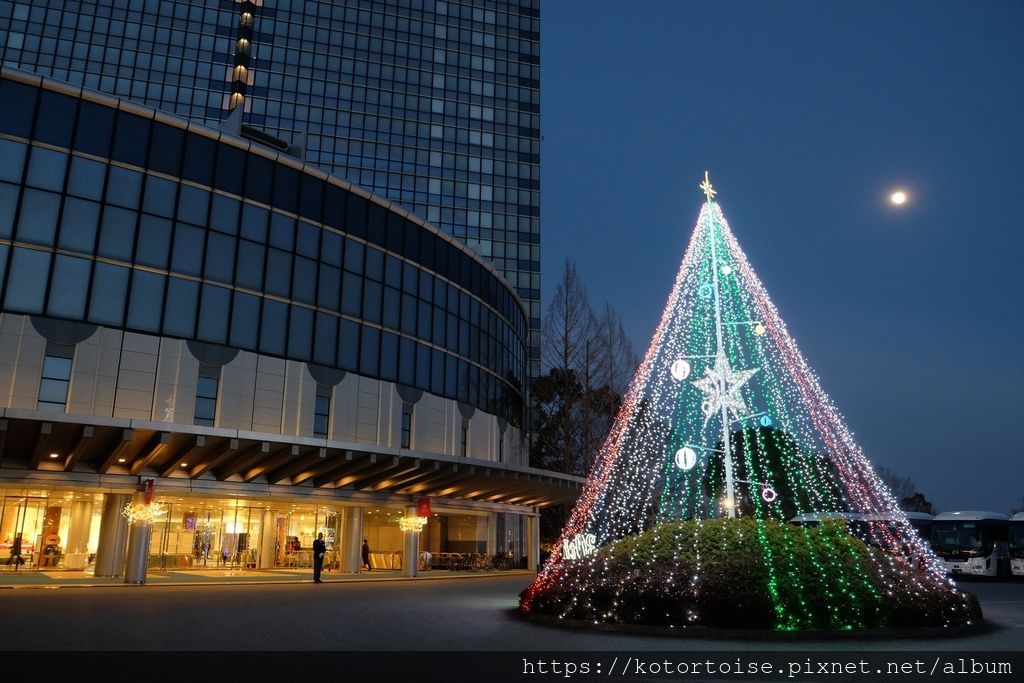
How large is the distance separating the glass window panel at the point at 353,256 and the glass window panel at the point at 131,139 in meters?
8.41

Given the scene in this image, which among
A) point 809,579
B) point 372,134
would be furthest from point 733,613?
point 372,134

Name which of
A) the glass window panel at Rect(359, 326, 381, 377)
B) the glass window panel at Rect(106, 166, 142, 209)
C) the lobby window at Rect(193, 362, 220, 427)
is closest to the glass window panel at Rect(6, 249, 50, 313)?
the glass window panel at Rect(106, 166, 142, 209)

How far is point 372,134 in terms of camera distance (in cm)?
7094

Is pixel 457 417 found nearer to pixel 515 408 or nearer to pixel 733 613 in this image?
pixel 515 408

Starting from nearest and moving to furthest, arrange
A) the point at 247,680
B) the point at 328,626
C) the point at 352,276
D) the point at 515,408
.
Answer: the point at 247,680
the point at 328,626
the point at 352,276
the point at 515,408

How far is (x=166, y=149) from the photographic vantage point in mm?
27875

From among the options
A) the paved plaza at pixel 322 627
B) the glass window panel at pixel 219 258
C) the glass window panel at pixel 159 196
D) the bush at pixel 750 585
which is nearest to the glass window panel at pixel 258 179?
the glass window panel at pixel 219 258

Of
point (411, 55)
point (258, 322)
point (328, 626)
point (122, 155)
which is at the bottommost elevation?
point (328, 626)

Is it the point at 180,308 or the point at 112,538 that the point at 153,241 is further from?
the point at 112,538

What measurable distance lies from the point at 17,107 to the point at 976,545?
3963cm

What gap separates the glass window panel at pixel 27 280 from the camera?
24500 mm

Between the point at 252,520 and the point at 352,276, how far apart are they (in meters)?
10.6

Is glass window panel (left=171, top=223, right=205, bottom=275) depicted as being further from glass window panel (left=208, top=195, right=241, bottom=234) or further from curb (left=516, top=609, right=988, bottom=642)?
curb (left=516, top=609, right=988, bottom=642)

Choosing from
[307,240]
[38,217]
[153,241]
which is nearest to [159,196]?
[153,241]
